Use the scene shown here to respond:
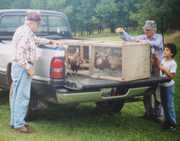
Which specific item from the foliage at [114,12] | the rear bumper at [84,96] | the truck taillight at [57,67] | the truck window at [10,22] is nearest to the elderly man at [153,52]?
the rear bumper at [84,96]

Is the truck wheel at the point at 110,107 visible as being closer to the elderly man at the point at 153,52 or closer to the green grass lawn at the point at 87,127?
the green grass lawn at the point at 87,127

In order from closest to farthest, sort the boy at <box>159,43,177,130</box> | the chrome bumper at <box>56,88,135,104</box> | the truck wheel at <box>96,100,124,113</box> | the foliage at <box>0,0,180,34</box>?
the chrome bumper at <box>56,88,135,104</box>
the boy at <box>159,43,177,130</box>
the truck wheel at <box>96,100,124,113</box>
the foliage at <box>0,0,180,34</box>

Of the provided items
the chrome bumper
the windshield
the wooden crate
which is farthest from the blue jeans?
the windshield

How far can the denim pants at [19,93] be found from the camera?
6.29 m

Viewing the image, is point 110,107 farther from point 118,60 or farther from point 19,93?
point 19,93

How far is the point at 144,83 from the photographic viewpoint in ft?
21.4

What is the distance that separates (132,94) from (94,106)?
1.94m

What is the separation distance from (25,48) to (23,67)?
0.87 feet

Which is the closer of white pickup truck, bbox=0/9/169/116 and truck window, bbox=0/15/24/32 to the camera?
white pickup truck, bbox=0/9/169/116

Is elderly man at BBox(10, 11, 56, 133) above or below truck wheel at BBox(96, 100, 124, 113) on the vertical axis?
above

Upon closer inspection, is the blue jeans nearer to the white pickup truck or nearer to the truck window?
the white pickup truck

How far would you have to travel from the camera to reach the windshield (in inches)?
320

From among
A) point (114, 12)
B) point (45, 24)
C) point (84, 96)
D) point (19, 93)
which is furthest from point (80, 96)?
point (114, 12)

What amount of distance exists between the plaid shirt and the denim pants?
0.40ft
